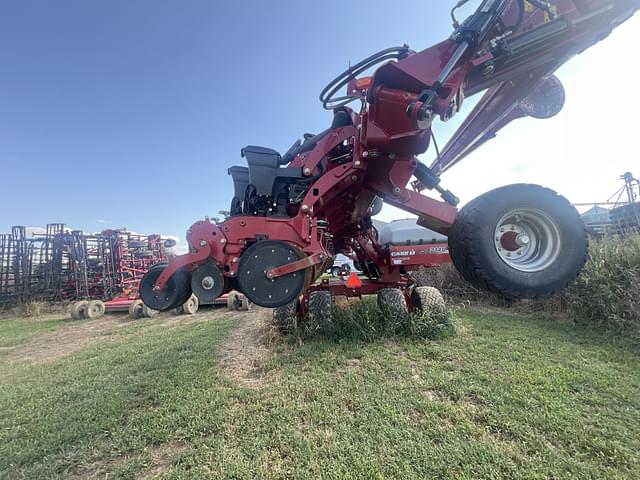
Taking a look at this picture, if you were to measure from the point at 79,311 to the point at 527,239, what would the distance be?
1313 centimetres

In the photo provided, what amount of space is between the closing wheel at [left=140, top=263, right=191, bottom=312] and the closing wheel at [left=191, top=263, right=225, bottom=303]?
122mm

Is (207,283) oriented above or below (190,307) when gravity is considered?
above

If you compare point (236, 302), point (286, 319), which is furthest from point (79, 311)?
point (286, 319)

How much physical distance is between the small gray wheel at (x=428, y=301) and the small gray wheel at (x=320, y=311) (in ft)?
6.00

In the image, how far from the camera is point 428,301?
563cm

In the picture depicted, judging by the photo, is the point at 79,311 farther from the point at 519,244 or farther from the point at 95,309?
the point at 519,244

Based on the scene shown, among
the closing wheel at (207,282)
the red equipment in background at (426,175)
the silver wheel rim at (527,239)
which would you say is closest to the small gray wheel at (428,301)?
the red equipment in background at (426,175)

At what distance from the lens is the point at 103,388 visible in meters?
4.01

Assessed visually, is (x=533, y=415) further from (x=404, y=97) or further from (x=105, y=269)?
(x=105, y=269)

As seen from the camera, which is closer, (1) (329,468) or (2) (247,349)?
(1) (329,468)

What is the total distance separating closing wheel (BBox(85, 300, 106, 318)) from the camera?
10094mm

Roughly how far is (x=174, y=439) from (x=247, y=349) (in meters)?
2.52

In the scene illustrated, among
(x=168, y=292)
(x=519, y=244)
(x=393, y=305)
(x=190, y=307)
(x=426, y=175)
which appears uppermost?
(x=426, y=175)

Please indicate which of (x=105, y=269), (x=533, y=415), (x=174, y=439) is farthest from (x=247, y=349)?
(x=105, y=269)
